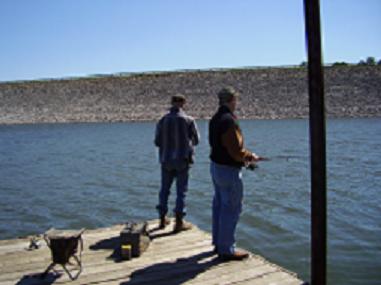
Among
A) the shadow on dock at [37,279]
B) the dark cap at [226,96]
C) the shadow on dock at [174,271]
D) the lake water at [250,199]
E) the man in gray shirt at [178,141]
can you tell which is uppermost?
the dark cap at [226,96]

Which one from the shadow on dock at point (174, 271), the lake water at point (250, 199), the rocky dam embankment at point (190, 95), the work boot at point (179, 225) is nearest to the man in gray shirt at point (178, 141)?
the work boot at point (179, 225)

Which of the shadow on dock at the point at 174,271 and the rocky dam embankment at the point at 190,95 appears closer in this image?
the shadow on dock at the point at 174,271

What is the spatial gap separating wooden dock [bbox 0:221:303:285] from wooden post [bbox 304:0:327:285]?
0.42 m

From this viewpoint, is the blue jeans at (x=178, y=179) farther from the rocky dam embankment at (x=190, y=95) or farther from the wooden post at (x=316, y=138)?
the rocky dam embankment at (x=190, y=95)

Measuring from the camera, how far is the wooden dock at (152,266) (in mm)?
4695

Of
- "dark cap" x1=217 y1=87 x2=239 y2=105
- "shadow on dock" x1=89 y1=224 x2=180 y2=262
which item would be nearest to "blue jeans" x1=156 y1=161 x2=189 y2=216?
"shadow on dock" x1=89 y1=224 x2=180 y2=262

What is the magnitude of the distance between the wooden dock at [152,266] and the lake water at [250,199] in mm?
1627

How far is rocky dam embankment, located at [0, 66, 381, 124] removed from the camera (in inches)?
→ 1730

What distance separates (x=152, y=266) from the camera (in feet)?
16.6

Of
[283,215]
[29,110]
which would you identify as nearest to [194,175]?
[283,215]

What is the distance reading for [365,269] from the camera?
6.39 meters

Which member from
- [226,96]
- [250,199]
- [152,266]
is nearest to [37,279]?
[152,266]

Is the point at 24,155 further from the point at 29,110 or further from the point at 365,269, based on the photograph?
the point at 29,110

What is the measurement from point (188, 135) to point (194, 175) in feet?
26.6
